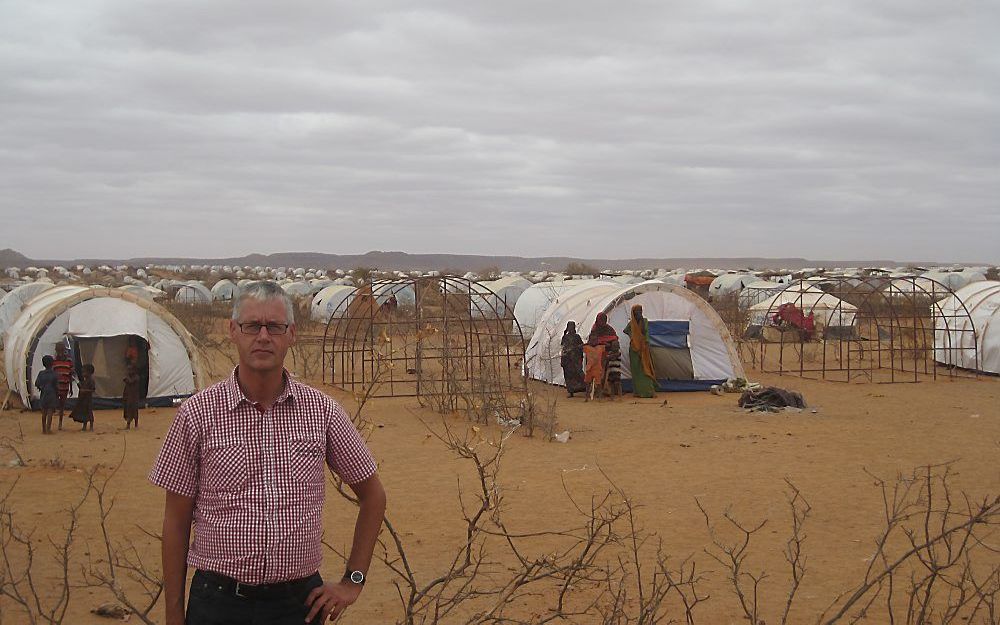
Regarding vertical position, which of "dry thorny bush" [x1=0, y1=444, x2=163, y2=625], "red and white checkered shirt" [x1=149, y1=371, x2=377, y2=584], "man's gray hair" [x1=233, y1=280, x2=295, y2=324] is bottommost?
"dry thorny bush" [x1=0, y1=444, x2=163, y2=625]

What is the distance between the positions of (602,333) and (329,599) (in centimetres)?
1335

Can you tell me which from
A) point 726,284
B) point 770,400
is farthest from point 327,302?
point 770,400

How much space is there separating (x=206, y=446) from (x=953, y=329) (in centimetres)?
2035

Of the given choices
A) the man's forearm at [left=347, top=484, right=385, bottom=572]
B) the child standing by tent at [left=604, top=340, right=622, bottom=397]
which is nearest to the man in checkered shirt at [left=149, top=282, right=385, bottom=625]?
the man's forearm at [left=347, top=484, right=385, bottom=572]

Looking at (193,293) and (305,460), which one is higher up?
(305,460)

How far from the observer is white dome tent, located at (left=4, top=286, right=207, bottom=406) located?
14.7 m

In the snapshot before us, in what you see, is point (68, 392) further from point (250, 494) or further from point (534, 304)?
point (534, 304)

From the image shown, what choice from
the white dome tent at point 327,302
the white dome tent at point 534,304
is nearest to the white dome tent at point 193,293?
A: the white dome tent at point 327,302

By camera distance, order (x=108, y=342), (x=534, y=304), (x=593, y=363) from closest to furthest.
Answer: (x=108, y=342)
(x=593, y=363)
(x=534, y=304)

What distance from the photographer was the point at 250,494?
289cm

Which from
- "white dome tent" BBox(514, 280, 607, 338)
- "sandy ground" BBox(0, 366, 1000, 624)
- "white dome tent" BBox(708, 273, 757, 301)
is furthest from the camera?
"white dome tent" BBox(708, 273, 757, 301)

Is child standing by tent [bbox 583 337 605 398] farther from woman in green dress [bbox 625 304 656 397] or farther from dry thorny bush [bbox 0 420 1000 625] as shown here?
dry thorny bush [bbox 0 420 1000 625]

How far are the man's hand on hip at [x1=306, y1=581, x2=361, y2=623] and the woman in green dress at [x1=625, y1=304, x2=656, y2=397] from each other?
13526 millimetres

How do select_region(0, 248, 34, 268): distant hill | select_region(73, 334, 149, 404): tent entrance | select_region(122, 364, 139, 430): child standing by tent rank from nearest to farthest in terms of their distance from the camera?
1. select_region(122, 364, 139, 430): child standing by tent
2. select_region(73, 334, 149, 404): tent entrance
3. select_region(0, 248, 34, 268): distant hill
